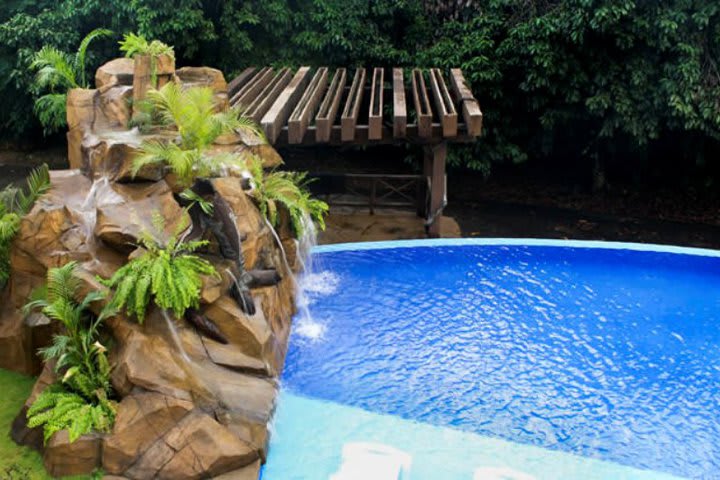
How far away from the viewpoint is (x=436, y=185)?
14.2m

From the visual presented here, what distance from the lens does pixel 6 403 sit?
26.0 feet

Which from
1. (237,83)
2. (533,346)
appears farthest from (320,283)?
(237,83)

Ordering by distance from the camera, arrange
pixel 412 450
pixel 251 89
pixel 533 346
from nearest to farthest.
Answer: pixel 412 450
pixel 533 346
pixel 251 89

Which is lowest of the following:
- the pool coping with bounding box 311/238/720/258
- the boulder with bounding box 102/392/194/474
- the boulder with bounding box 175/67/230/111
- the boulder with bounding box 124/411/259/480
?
the pool coping with bounding box 311/238/720/258

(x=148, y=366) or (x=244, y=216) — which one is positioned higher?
(x=244, y=216)

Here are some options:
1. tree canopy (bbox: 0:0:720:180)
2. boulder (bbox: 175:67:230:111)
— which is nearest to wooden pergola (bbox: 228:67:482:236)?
boulder (bbox: 175:67:230:111)

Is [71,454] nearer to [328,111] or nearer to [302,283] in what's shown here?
[302,283]

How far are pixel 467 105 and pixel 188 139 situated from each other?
587cm

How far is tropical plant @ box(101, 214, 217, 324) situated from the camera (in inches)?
288

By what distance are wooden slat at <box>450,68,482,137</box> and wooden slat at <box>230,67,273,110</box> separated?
4.09 metres

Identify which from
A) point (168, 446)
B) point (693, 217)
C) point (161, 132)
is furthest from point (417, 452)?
point (693, 217)

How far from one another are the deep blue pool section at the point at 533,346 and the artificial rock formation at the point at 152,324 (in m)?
0.99

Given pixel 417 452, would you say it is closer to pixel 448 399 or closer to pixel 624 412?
pixel 448 399

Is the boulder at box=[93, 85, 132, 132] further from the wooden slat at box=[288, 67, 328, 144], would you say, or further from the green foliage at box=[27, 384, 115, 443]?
the green foliage at box=[27, 384, 115, 443]
